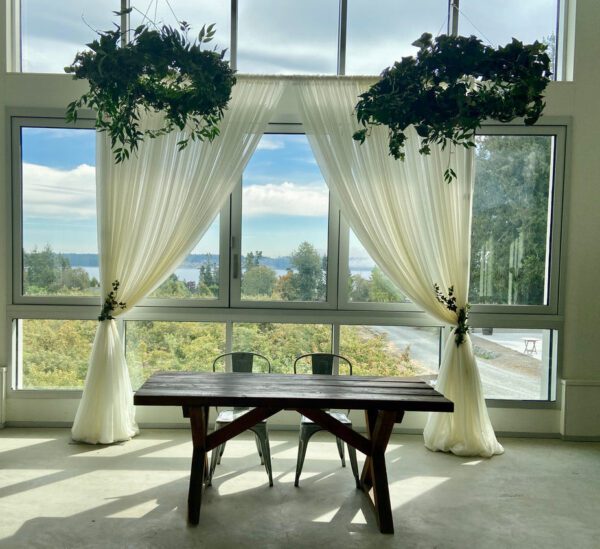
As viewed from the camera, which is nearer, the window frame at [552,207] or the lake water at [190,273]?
the window frame at [552,207]

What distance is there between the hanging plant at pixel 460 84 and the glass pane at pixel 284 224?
83.0 inches

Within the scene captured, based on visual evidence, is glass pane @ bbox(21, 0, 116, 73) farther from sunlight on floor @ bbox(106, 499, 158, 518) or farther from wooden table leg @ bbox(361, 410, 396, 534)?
wooden table leg @ bbox(361, 410, 396, 534)

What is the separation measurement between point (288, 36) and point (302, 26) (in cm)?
15

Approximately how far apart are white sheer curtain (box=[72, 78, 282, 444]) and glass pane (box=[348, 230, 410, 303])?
1.19 meters

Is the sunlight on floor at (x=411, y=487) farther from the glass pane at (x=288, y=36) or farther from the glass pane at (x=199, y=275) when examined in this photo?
the glass pane at (x=288, y=36)

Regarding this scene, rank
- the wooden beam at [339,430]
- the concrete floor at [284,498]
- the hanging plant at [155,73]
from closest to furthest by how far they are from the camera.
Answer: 1. the hanging plant at [155,73]
2. the concrete floor at [284,498]
3. the wooden beam at [339,430]

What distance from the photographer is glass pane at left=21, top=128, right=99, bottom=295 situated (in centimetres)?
421

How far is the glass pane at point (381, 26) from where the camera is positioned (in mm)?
4266

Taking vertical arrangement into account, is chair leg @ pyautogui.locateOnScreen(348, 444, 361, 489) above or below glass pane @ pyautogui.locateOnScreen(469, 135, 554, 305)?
below

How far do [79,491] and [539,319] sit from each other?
144 inches

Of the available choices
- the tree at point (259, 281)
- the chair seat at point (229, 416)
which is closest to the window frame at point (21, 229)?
the tree at point (259, 281)

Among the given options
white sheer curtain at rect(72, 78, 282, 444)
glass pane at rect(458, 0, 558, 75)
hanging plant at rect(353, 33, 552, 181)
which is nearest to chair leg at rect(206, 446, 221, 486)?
white sheer curtain at rect(72, 78, 282, 444)

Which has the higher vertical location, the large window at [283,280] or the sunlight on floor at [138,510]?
the large window at [283,280]

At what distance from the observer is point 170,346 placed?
4.31 meters
